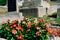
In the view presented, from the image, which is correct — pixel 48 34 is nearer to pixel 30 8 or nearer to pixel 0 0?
pixel 30 8

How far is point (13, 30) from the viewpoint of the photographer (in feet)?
14.8

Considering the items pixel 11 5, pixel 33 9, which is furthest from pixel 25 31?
pixel 33 9

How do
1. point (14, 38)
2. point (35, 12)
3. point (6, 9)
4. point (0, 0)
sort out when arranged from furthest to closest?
1. point (0, 0)
2. point (35, 12)
3. point (6, 9)
4. point (14, 38)

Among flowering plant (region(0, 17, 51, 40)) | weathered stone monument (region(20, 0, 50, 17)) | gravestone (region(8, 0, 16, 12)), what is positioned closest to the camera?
flowering plant (region(0, 17, 51, 40))

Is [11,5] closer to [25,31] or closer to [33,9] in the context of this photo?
[33,9]

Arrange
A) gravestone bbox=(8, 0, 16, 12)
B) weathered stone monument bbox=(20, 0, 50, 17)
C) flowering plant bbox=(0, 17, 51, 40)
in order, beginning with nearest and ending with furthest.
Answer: flowering plant bbox=(0, 17, 51, 40) → gravestone bbox=(8, 0, 16, 12) → weathered stone monument bbox=(20, 0, 50, 17)

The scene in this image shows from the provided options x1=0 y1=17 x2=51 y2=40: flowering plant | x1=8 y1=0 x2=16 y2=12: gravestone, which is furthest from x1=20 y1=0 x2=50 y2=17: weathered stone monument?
x1=0 y1=17 x2=51 y2=40: flowering plant

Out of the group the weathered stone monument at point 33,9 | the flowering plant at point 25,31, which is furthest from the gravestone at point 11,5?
the flowering plant at point 25,31

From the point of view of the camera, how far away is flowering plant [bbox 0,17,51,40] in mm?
4465

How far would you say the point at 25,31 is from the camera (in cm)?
464

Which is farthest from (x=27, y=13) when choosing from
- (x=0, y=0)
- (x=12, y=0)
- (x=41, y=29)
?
(x=41, y=29)

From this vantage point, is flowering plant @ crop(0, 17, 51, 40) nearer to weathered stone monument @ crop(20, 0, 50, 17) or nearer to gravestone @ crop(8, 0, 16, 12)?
gravestone @ crop(8, 0, 16, 12)

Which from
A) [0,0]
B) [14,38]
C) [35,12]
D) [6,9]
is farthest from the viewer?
[0,0]

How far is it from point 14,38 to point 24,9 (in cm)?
1107
